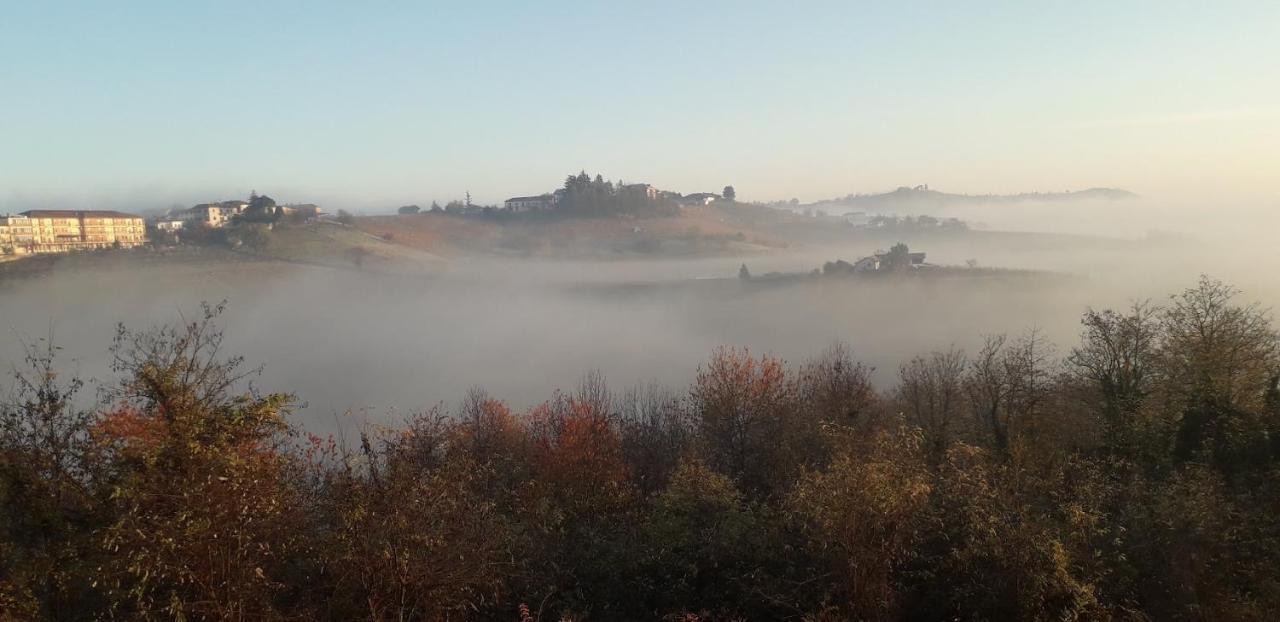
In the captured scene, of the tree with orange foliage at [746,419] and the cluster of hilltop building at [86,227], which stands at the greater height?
the cluster of hilltop building at [86,227]

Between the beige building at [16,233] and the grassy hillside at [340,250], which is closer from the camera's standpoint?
the beige building at [16,233]

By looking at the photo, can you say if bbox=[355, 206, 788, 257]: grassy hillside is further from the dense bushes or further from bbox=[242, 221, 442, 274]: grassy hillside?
the dense bushes

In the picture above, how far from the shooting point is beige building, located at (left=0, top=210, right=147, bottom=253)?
373 ft

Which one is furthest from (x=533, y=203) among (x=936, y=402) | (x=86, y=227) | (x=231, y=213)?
(x=936, y=402)

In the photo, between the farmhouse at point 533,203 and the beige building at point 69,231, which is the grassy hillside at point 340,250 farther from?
the farmhouse at point 533,203

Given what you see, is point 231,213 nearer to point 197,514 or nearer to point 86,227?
point 86,227

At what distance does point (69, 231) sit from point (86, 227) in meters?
2.60

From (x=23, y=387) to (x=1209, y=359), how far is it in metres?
29.1

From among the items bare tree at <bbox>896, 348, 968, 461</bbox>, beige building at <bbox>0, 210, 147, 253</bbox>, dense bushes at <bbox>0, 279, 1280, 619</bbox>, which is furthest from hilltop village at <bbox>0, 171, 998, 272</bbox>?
dense bushes at <bbox>0, 279, 1280, 619</bbox>

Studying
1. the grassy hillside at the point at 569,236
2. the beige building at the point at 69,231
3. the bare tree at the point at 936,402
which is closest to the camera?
the bare tree at the point at 936,402

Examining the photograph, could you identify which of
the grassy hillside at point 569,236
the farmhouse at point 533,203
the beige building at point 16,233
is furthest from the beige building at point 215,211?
the farmhouse at point 533,203

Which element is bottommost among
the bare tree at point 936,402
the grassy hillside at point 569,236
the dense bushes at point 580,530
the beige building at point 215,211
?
the bare tree at point 936,402

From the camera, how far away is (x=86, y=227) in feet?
417

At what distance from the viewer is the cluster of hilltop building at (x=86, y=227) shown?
11406 cm
